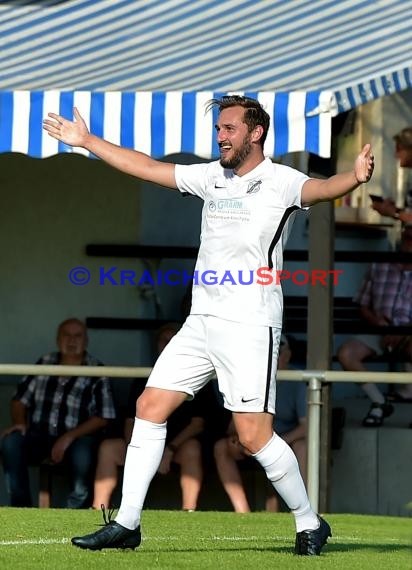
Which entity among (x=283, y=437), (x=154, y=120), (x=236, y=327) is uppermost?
(x=154, y=120)

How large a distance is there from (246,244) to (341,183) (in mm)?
518

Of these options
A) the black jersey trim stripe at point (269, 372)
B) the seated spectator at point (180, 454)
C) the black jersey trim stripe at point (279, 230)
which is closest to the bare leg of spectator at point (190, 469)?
the seated spectator at point (180, 454)

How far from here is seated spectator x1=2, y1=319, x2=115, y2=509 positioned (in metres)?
11.5

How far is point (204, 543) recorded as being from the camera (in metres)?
7.85

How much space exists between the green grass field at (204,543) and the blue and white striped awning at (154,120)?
2.06m

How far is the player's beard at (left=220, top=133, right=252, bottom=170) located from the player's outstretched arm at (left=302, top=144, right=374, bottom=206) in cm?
29

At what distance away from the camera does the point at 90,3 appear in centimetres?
1123

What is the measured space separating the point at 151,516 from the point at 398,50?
318 cm

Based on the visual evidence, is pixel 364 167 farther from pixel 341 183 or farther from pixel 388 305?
pixel 388 305

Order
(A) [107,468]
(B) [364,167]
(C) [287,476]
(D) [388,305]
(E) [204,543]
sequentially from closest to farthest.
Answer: (B) [364,167], (C) [287,476], (E) [204,543], (A) [107,468], (D) [388,305]

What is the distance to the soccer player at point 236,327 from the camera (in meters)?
7.04

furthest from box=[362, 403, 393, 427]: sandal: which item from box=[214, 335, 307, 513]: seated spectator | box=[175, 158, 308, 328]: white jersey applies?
box=[175, 158, 308, 328]: white jersey

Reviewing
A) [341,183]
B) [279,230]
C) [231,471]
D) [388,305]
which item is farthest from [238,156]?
[388,305]

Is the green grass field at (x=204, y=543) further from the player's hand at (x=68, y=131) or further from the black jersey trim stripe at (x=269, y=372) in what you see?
the player's hand at (x=68, y=131)
